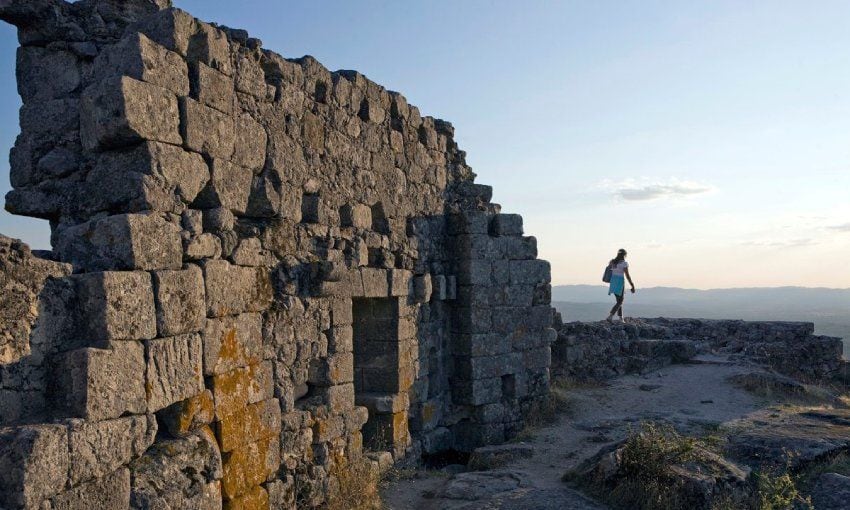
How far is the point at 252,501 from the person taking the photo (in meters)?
5.14

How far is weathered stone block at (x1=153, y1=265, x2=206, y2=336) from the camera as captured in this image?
422 centimetres

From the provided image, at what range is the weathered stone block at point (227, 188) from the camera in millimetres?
5016

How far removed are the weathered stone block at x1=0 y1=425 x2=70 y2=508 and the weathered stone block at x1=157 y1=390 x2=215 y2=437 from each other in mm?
1010

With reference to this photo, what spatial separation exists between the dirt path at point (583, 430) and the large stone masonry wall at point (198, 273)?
86cm

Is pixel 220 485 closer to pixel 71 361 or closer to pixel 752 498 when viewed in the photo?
pixel 71 361

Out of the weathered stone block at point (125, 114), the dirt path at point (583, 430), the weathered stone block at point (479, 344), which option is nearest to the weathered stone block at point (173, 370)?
the weathered stone block at point (125, 114)

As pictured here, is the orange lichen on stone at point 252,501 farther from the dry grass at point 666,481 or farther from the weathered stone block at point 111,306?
the dry grass at point 666,481

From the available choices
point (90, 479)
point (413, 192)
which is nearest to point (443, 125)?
point (413, 192)

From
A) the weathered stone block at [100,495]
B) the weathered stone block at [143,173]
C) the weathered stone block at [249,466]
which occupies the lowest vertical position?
the weathered stone block at [249,466]

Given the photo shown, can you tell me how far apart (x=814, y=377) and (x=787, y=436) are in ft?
23.0

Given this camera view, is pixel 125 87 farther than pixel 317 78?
No

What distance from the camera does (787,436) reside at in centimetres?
776

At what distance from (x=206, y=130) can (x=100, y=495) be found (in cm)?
258

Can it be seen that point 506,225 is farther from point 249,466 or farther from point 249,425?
point 249,466
